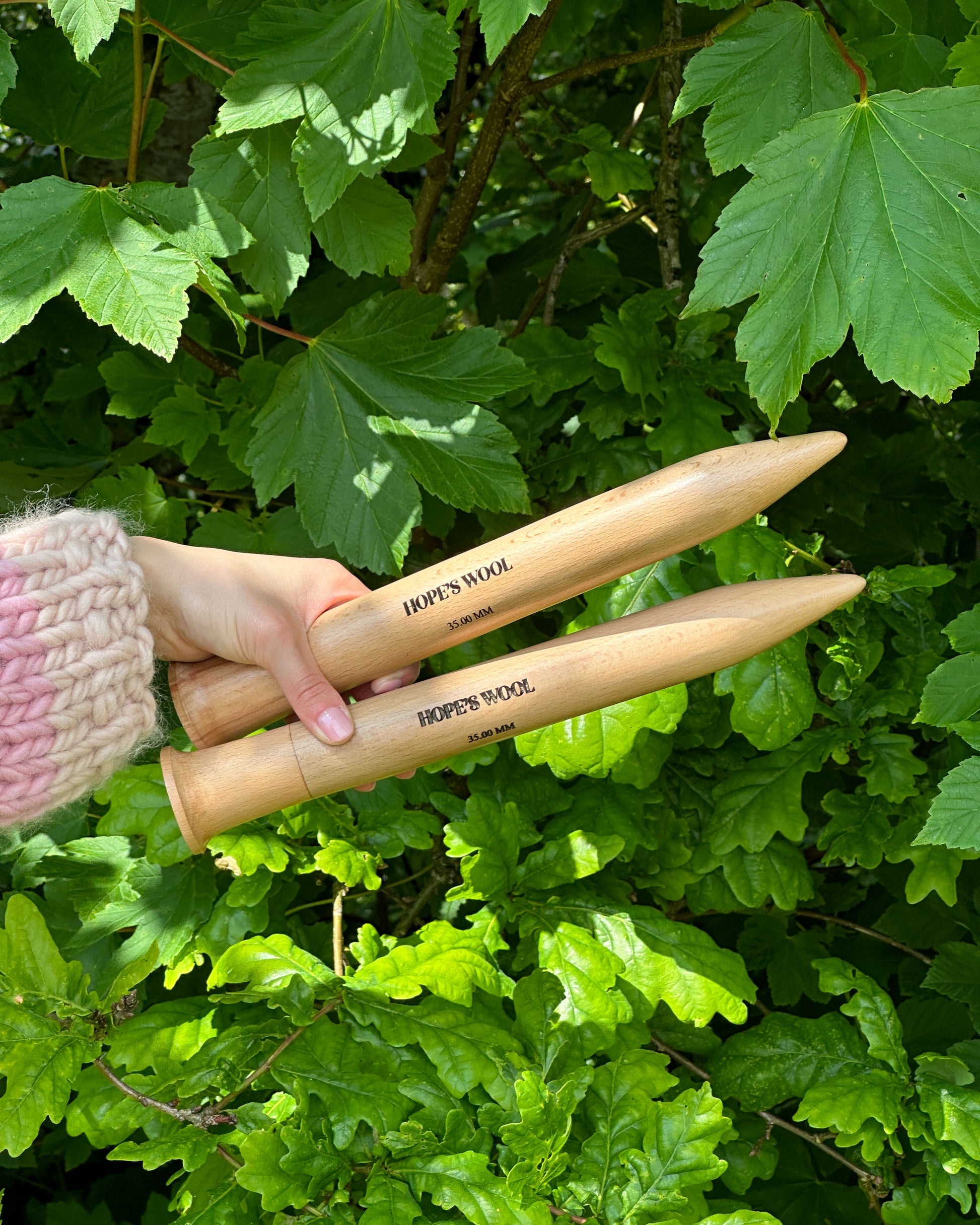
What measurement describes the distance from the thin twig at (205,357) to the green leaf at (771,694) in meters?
0.91

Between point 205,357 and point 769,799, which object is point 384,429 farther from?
point 769,799

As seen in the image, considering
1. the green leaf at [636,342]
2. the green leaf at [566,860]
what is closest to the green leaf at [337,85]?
the green leaf at [636,342]

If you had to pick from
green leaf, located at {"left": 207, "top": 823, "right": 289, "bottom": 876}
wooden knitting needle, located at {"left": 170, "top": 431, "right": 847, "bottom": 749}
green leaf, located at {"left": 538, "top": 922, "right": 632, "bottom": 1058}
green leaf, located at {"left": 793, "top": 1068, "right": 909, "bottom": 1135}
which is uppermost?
wooden knitting needle, located at {"left": 170, "top": 431, "right": 847, "bottom": 749}

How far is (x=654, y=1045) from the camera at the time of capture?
1552mm

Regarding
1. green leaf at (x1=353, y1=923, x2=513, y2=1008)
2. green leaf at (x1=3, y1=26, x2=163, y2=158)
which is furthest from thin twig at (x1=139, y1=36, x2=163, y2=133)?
green leaf at (x1=353, y1=923, x2=513, y2=1008)

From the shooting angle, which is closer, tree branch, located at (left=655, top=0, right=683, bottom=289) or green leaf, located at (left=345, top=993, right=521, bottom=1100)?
green leaf, located at (left=345, top=993, right=521, bottom=1100)

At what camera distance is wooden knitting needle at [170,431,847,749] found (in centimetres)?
103

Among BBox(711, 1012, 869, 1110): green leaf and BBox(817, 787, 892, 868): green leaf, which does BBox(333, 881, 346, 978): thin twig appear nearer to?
BBox(711, 1012, 869, 1110): green leaf

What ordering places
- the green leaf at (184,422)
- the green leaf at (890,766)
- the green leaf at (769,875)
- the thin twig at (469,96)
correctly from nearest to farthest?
the green leaf at (890,766) → the green leaf at (769,875) → the green leaf at (184,422) → the thin twig at (469,96)

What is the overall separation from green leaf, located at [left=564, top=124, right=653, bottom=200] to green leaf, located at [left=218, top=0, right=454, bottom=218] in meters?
0.48

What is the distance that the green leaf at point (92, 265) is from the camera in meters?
1.24

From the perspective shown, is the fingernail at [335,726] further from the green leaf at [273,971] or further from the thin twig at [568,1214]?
the thin twig at [568,1214]

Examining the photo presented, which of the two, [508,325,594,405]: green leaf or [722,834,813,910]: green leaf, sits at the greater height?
[508,325,594,405]: green leaf

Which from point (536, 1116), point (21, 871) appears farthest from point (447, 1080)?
point (21, 871)
